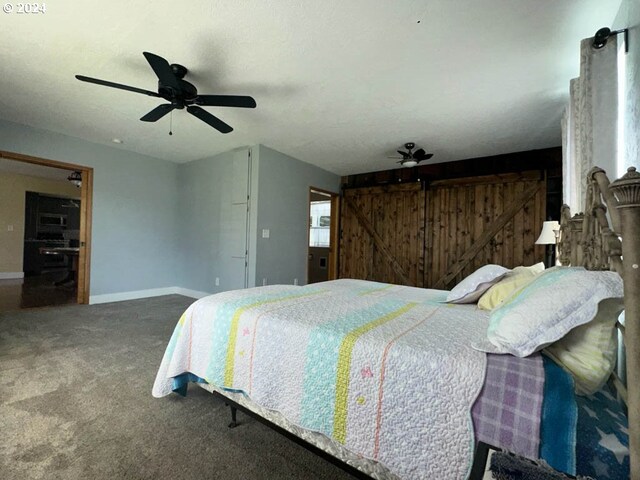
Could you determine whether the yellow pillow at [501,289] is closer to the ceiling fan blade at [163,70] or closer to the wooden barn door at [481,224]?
the ceiling fan blade at [163,70]

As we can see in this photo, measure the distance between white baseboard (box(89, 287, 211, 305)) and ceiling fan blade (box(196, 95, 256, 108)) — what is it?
11.1ft

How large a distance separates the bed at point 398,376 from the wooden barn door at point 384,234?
136 inches

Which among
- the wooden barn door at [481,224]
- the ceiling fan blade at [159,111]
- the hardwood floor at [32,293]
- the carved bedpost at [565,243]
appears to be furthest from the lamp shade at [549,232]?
the hardwood floor at [32,293]

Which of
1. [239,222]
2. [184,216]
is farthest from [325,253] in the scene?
[184,216]

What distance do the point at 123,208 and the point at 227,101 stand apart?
3.51 metres

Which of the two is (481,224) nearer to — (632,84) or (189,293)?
(632,84)

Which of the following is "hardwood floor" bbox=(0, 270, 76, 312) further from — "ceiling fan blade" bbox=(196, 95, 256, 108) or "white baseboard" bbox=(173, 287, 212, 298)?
"ceiling fan blade" bbox=(196, 95, 256, 108)

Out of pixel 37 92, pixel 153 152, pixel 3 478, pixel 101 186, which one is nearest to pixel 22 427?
pixel 3 478

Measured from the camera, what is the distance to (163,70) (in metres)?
2.01

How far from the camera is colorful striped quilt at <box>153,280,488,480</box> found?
0.90 m

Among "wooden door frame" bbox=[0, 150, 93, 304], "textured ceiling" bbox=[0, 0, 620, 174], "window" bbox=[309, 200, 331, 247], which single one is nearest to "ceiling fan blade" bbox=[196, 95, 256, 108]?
"textured ceiling" bbox=[0, 0, 620, 174]

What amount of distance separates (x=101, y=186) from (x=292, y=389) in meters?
4.89

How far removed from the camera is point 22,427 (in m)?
1.49

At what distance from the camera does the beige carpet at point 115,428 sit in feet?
4.13
